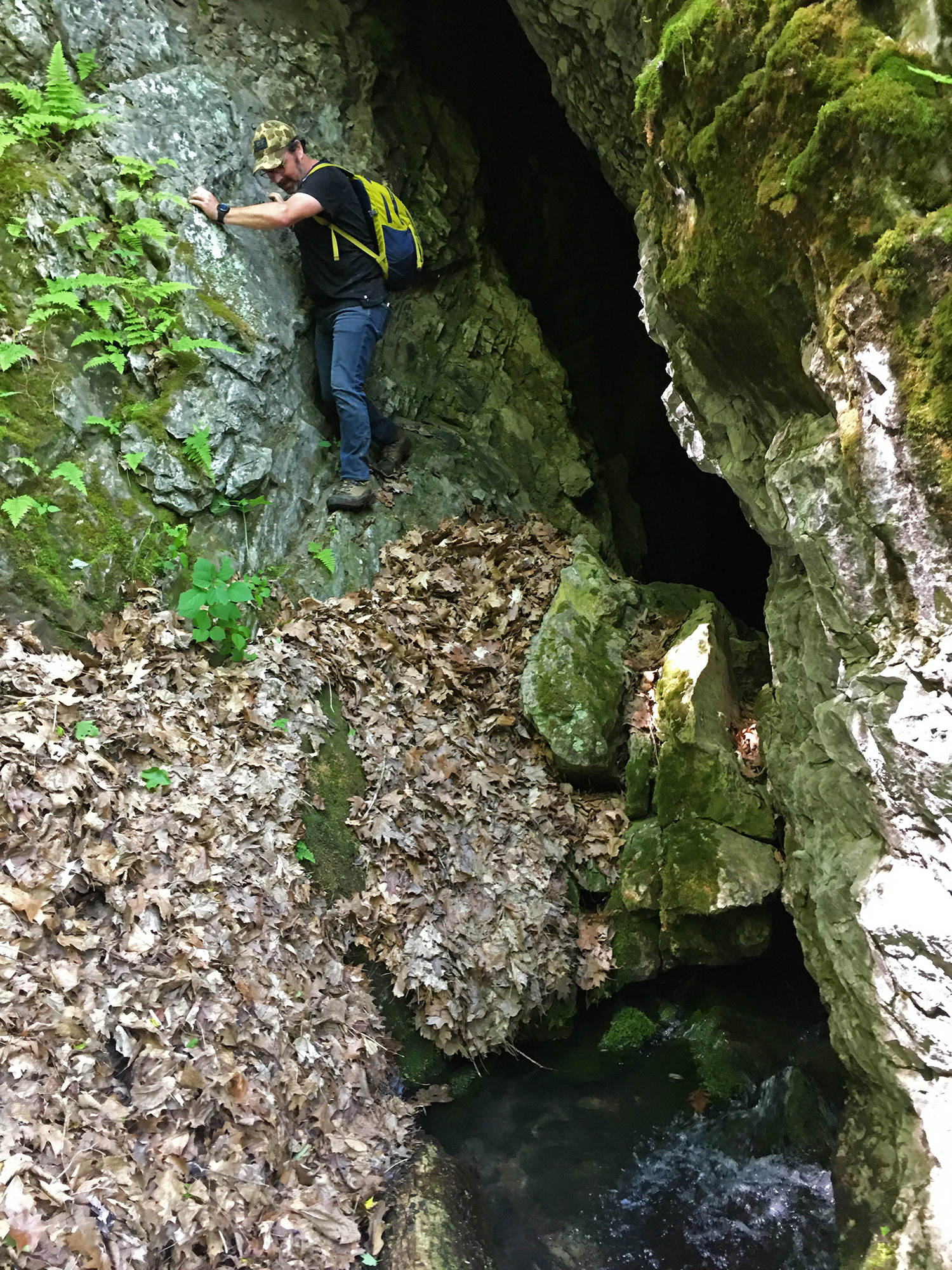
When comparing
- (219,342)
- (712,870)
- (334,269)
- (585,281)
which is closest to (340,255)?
(334,269)

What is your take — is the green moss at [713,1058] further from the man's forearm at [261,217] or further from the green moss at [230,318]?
the man's forearm at [261,217]

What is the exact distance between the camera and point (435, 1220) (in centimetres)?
467

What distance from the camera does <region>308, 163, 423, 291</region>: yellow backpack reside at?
22.5 ft

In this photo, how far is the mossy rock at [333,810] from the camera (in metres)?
5.60

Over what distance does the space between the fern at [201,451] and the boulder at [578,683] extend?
3149mm

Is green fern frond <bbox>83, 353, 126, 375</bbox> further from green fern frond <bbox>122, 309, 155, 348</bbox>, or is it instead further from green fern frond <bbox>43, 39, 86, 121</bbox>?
green fern frond <bbox>43, 39, 86, 121</bbox>

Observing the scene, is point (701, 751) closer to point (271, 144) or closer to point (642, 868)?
point (642, 868)

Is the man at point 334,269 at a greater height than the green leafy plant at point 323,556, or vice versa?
the man at point 334,269

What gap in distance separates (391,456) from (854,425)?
16.7ft

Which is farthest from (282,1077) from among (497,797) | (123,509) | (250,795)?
(123,509)

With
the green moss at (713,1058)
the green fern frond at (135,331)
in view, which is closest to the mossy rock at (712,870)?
the green moss at (713,1058)

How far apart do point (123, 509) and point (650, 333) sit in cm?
431

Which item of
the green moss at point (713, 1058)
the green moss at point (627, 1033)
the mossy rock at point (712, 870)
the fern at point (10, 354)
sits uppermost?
the fern at point (10, 354)

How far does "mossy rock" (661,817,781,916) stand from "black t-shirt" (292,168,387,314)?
17.8 feet
